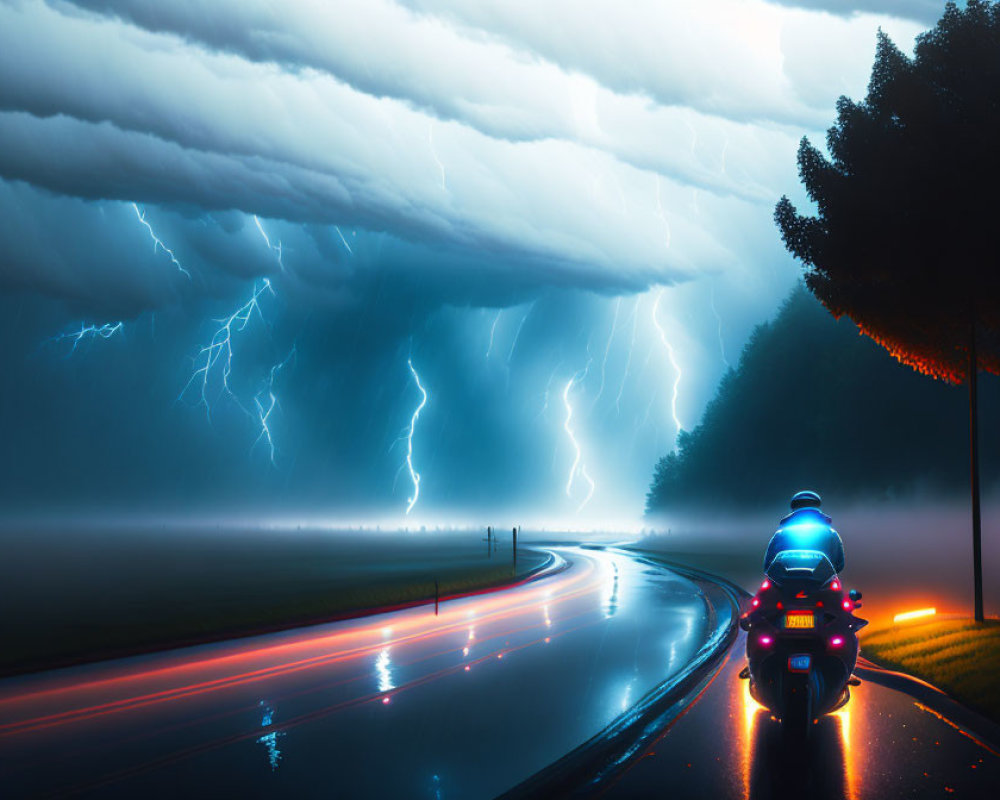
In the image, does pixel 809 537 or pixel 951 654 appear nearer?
pixel 809 537

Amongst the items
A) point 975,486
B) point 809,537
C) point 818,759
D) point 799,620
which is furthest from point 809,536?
point 975,486

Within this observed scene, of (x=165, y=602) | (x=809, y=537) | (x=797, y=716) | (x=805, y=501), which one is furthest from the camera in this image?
(x=165, y=602)

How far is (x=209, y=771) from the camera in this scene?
6.71 metres

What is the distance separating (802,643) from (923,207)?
1114cm

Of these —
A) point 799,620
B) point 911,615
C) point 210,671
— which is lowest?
point 210,671

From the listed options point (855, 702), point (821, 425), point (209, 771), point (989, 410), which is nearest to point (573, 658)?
point (855, 702)

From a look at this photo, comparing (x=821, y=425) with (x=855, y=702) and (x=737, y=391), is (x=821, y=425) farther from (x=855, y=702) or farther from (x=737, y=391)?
(x=855, y=702)

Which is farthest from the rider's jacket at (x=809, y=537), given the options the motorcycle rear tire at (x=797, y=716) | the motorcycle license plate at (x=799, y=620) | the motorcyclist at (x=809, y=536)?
the motorcycle rear tire at (x=797, y=716)

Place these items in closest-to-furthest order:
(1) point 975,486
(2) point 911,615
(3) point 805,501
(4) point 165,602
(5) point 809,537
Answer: (5) point 809,537
(3) point 805,501
(1) point 975,486
(2) point 911,615
(4) point 165,602

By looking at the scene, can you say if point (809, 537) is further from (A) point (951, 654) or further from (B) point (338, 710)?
(B) point (338, 710)

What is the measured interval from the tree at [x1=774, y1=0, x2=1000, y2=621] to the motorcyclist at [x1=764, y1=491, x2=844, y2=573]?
7594 mm

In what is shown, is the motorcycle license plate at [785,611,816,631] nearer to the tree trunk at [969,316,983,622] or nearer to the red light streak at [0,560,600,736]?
the red light streak at [0,560,600,736]

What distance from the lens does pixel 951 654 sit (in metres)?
11.7

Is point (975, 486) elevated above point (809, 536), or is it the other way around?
point (975, 486)
